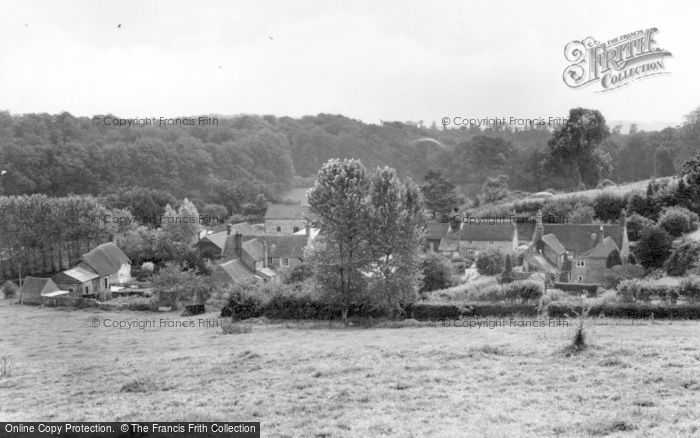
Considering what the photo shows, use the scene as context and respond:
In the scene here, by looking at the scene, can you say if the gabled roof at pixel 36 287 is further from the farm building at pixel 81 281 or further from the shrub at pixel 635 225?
the shrub at pixel 635 225

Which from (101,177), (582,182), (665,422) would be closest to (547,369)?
(665,422)

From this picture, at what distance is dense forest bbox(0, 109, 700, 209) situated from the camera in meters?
96.7

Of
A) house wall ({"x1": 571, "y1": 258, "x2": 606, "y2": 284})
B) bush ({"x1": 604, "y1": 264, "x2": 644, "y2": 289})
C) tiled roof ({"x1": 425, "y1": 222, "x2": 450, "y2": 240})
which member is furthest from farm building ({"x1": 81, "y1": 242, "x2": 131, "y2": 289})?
bush ({"x1": 604, "y1": 264, "x2": 644, "y2": 289})

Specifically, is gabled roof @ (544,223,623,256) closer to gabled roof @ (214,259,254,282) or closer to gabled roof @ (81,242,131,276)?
gabled roof @ (214,259,254,282)

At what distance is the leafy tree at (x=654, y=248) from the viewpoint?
4912 centimetres

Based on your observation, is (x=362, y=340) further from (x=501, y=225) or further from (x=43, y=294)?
(x=501, y=225)

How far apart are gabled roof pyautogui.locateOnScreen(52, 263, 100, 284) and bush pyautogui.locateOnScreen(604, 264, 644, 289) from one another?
130ft

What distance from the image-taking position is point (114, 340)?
103ft

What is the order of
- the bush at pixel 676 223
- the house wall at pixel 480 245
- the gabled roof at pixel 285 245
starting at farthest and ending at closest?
the house wall at pixel 480 245, the gabled roof at pixel 285 245, the bush at pixel 676 223

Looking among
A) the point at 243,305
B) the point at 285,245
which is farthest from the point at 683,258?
the point at 285,245

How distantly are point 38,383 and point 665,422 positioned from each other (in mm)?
19077

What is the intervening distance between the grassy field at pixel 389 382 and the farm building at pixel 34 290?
19995 millimetres

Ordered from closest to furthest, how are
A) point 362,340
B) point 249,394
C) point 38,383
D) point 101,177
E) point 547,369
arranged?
1. point 249,394
2. point 547,369
3. point 38,383
4. point 362,340
5. point 101,177

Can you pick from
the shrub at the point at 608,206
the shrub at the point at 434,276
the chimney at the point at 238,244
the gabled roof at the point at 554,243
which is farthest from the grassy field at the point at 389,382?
the shrub at the point at 608,206
